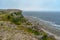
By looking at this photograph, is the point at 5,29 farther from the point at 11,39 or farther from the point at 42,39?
the point at 42,39

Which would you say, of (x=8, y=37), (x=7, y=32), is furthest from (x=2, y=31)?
(x=8, y=37)

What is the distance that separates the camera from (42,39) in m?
22.9

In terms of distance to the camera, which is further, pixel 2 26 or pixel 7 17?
pixel 7 17

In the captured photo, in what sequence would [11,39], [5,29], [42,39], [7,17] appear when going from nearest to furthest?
[11,39]
[5,29]
[42,39]
[7,17]

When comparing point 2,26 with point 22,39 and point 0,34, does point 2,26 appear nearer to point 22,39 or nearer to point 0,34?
point 0,34

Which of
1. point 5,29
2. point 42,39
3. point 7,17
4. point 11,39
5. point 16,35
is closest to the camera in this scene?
point 11,39

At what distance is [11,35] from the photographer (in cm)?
1936

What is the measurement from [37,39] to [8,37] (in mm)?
3925

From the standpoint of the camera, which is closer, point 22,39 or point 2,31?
point 22,39

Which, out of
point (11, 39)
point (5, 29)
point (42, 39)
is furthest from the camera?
point (42, 39)

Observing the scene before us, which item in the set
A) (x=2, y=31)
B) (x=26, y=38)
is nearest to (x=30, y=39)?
(x=26, y=38)

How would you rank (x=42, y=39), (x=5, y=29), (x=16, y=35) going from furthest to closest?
(x=42, y=39) → (x=5, y=29) → (x=16, y=35)

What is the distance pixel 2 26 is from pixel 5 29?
4.14 feet

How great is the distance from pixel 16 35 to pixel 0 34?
1.65 metres
